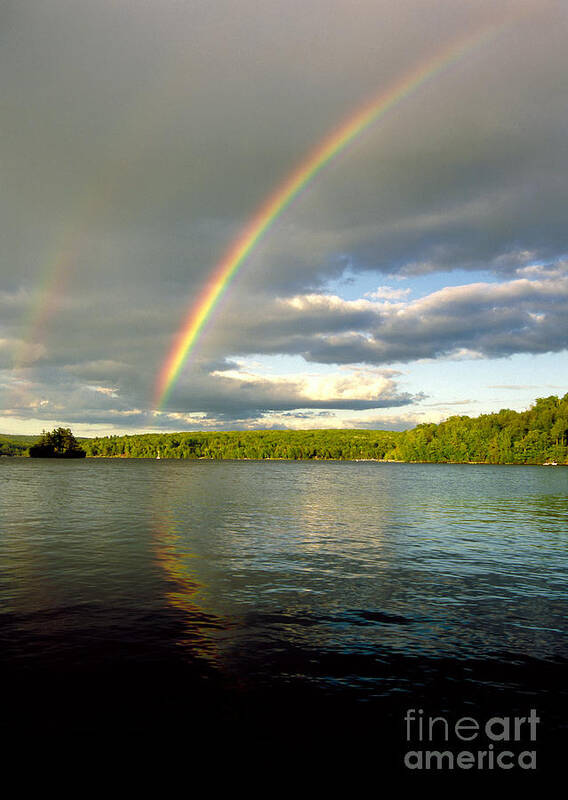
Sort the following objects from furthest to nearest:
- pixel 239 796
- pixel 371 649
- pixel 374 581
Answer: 1. pixel 374 581
2. pixel 371 649
3. pixel 239 796

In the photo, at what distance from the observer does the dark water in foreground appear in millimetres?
13008

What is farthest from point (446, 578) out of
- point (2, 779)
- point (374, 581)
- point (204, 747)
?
point (2, 779)

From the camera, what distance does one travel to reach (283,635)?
18516mm

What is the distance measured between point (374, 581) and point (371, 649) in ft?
33.3

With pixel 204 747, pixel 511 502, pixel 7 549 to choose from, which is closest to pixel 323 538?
pixel 7 549

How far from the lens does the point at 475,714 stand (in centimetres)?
1327

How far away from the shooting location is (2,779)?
1065 centimetres

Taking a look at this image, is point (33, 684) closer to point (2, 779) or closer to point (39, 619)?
point (2, 779)

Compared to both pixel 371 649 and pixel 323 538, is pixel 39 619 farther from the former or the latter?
pixel 323 538

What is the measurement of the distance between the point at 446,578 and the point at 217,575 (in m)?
11.6

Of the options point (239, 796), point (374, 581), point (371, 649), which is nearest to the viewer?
point (239, 796)

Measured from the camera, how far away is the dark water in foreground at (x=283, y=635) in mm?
13008

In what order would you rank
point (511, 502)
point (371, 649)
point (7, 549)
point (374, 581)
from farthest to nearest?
point (511, 502)
point (7, 549)
point (374, 581)
point (371, 649)

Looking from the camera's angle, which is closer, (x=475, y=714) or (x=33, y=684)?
(x=475, y=714)
